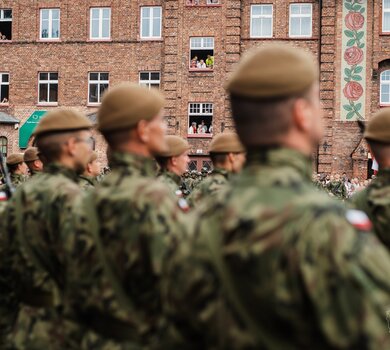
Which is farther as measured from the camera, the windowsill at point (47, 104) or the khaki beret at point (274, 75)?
the windowsill at point (47, 104)

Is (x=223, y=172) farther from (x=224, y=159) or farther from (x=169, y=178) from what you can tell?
(x=169, y=178)

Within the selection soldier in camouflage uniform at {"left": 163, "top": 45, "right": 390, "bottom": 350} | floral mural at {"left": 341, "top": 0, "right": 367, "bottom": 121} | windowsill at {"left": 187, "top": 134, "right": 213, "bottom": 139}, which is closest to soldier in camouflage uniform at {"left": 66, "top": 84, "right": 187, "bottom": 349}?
soldier in camouflage uniform at {"left": 163, "top": 45, "right": 390, "bottom": 350}

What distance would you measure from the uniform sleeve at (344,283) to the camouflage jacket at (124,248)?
95 centimetres

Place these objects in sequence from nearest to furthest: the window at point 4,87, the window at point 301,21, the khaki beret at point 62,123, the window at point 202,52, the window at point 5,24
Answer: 1. the khaki beret at point 62,123
2. the window at point 301,21
3. the window at point 202,52
4. the window at point 4,87
5. the window at point 5,24

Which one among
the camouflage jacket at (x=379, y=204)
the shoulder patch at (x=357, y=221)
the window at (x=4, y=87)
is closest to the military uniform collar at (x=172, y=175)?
the camouflage jacket at (x=379, y=204)

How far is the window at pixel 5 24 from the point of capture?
116ft

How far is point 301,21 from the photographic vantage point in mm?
33031

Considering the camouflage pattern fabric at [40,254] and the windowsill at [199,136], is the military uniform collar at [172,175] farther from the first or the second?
the windowsill at [199,136]

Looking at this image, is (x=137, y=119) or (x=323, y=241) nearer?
(x=323, y=241)

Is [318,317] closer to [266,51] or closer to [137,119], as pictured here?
[266,51]

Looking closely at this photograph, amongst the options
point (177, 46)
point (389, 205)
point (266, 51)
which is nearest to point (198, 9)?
point (177, 46)

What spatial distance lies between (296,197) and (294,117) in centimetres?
27

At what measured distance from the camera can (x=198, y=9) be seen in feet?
109

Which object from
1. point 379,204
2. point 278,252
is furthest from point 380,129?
point 278,252
